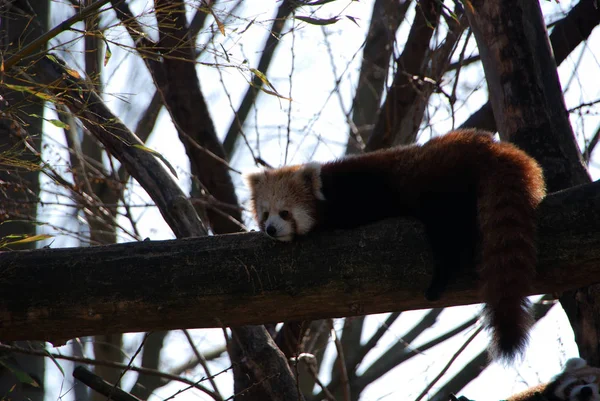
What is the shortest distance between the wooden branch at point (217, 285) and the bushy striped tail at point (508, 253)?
12 centimetres

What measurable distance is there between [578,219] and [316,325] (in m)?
4.03

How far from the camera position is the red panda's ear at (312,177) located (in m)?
3.64

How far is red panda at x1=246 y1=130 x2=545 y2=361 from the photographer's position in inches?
96.7

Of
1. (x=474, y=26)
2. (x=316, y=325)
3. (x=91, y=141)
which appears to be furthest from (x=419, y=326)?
(x=91, y=141)

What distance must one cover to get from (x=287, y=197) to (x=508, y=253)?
5.17ft

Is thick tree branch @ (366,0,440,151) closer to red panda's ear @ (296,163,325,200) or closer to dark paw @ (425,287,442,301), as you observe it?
red panda's ear @ (296,163,325,200)

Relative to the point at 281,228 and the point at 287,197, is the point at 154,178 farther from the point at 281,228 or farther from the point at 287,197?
the point at 281,228

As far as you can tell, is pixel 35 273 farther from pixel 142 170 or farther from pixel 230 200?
pixel 230 200

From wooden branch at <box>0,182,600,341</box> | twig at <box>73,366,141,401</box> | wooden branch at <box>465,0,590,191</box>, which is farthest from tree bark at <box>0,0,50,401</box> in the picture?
wooden branch at <box>465,0,590,191</box>

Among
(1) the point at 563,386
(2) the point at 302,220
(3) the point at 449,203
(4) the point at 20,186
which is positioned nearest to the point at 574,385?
(1) the point at 563,386

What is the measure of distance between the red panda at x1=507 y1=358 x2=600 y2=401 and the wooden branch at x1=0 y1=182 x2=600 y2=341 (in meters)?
1.32

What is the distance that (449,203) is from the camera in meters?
3.03

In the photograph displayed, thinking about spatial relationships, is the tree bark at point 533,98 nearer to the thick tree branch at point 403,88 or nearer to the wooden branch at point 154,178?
the thick tree branch at point 403,88

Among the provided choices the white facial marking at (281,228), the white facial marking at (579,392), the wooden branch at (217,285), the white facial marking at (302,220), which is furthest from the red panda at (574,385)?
the white facial marking at (281,228)
